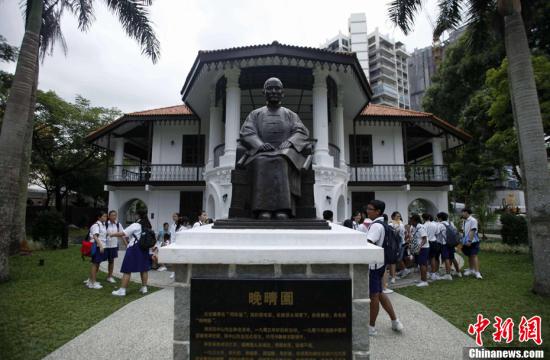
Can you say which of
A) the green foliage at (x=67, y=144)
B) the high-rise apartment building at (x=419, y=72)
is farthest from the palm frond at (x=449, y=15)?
the high-rise apartment building at (x=419, y=72)

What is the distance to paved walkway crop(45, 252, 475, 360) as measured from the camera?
12.5ft

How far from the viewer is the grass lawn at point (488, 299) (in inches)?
193

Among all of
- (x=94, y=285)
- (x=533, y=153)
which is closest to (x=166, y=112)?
(x=94, y=285)

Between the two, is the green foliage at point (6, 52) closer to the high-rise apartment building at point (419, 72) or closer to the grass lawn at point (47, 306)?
the grass lawn at point (47, 306)

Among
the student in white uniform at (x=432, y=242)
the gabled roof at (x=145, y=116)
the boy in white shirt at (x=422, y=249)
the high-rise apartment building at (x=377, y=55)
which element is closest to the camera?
the boy in white shirt at (x=422, y=249)

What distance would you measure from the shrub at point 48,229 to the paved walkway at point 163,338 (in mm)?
10045

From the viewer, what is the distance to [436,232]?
7.74 metres

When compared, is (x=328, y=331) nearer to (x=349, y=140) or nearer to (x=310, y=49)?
(x=310, y=49)

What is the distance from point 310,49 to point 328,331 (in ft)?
32.3

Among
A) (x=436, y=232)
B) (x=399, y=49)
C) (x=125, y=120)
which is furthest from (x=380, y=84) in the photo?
(x=436, y=232)

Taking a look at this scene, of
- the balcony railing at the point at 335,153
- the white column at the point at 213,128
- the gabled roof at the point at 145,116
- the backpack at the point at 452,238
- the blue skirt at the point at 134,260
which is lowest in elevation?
the blue skirt at the point at 134,260

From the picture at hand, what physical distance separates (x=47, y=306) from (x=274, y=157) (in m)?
5.40

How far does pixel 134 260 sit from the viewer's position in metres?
6.38

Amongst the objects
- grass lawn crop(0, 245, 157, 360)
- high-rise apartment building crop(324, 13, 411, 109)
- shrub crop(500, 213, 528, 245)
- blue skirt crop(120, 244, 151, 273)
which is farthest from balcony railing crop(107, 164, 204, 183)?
high-rise apartment building crop(324, 13, 411, 109)
